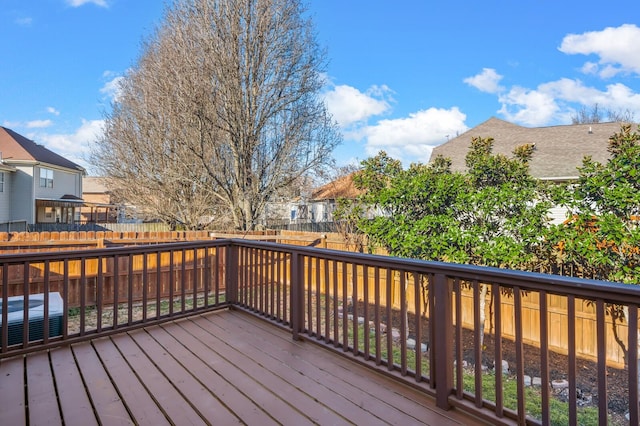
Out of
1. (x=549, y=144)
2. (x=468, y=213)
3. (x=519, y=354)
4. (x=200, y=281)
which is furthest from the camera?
(x=549, y=144)

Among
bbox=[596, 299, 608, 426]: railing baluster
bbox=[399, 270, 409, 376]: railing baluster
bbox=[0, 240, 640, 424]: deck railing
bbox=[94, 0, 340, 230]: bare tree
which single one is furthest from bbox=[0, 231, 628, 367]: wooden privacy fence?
bbox=[94, 0, 340, 230]: bare tree

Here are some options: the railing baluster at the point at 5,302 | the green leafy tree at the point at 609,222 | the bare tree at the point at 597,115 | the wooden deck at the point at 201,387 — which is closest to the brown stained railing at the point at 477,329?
the wooden deck at the point at 201,387

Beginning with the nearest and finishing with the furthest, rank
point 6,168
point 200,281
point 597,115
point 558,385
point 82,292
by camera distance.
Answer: point 82,292, point 558,385, point 200,281, point 6,168, point 597,115

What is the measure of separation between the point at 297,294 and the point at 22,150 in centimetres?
2088

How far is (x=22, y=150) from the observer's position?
1781cm

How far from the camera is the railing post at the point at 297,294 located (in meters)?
3.31

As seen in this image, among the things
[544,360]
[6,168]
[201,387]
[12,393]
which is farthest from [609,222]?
[6,168]

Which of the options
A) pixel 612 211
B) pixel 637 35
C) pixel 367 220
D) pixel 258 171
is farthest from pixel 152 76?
pixel 637 35

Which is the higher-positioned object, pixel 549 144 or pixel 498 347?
pixel 549 144

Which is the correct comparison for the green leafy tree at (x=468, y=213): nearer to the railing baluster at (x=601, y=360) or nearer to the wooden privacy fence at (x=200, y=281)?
the wooden privacy fence at (x=200, y=281)

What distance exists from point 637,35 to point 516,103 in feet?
27.9

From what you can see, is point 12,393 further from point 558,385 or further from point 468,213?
point 468,213

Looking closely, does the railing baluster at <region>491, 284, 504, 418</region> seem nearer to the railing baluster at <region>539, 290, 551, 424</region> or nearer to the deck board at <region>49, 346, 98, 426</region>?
the railing baluster at <region>539, 290, 551, 424</region>

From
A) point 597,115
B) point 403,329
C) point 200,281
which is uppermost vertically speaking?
point 597,115
